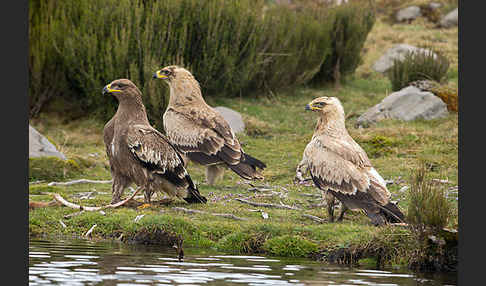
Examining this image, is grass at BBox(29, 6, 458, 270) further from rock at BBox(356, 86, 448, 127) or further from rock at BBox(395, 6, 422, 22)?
rock at BBox(395, 6, 422, 22)

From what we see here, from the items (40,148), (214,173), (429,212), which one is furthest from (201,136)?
(429,212)

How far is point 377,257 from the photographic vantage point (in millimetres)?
8469

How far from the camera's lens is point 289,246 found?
29.4ft

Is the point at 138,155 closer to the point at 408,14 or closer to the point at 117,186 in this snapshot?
the point at 117,186

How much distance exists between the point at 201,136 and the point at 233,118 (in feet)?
18.0

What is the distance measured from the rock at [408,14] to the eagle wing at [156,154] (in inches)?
939

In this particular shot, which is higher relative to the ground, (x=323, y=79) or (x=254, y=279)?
(x=323, y=79)

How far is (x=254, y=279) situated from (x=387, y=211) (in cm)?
256

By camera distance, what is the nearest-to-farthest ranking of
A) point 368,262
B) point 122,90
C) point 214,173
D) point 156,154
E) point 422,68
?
point 368,262
point 156,154
point 122,90
point 214,173
point 422,68

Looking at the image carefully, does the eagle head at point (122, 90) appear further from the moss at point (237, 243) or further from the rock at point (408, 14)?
the rock at point (408, 14)

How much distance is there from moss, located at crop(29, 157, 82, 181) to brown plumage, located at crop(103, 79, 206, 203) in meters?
3.22

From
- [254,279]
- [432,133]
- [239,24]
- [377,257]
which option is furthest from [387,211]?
[239,24]

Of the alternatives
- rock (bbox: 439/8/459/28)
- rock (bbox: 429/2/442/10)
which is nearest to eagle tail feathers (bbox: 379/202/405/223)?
rock (bbox: 439/8/459/28)

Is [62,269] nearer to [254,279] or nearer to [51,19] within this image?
[254,279]
